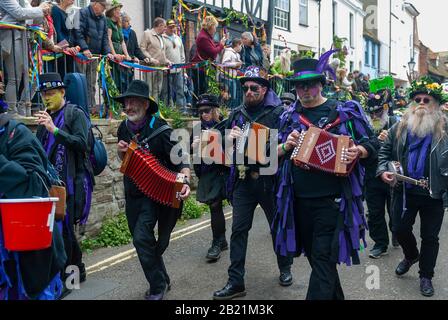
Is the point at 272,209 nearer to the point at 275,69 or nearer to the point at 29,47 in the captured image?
the point at 29,47

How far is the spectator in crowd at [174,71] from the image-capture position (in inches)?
400

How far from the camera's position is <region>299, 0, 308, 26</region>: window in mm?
22203

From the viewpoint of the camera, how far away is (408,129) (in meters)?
5.38

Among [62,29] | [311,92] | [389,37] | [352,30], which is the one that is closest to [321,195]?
[311,92]

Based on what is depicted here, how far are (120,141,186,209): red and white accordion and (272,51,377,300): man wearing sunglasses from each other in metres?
1.08

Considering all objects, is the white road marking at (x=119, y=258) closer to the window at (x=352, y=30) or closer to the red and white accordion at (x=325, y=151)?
the red and white accordion at (x=325, y=151)

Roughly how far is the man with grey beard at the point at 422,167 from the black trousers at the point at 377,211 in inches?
38.5

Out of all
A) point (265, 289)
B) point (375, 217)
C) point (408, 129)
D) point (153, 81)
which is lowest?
point (265, 289)

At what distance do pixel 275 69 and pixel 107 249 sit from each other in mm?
Result: 8543

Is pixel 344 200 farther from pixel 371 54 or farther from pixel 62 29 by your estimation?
pixel 371 54

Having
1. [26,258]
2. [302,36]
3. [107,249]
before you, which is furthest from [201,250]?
[302,36]

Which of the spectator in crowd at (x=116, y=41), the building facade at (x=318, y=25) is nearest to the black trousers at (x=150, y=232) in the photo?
the spectator in crowd at (x=116, y=41)

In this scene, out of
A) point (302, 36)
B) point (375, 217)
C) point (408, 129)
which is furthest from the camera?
point (302, 36)

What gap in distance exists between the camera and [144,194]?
16.3 ft
